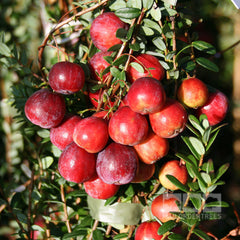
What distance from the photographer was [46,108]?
0.64 metres

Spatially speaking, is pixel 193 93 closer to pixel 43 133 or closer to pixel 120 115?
pixel 120 115

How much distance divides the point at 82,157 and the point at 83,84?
0.17 metres

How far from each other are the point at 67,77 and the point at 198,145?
0.32 metres

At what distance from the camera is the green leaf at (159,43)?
25.9 inches

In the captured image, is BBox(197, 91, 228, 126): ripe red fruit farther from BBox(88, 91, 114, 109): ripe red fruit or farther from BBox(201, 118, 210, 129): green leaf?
BBox(88, 91, 114, 109): ripe red fruit

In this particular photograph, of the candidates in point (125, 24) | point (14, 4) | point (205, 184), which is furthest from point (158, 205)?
point (14, 4)

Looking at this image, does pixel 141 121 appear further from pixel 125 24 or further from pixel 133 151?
pixel 125 24

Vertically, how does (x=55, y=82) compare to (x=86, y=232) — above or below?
above

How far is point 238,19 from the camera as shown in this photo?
4.72 feet

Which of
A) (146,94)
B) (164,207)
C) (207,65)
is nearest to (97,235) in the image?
(164,207)

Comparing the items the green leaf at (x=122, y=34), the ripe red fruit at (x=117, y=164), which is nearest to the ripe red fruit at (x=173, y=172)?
the ripe red fruit at (x=117, y=164)

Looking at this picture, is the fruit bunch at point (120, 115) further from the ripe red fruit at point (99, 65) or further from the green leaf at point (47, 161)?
the green leaf at point (47, 161)

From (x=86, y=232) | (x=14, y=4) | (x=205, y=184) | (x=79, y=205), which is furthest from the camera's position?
(x=14, y=4)

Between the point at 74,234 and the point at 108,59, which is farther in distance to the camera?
the point at 74,234
